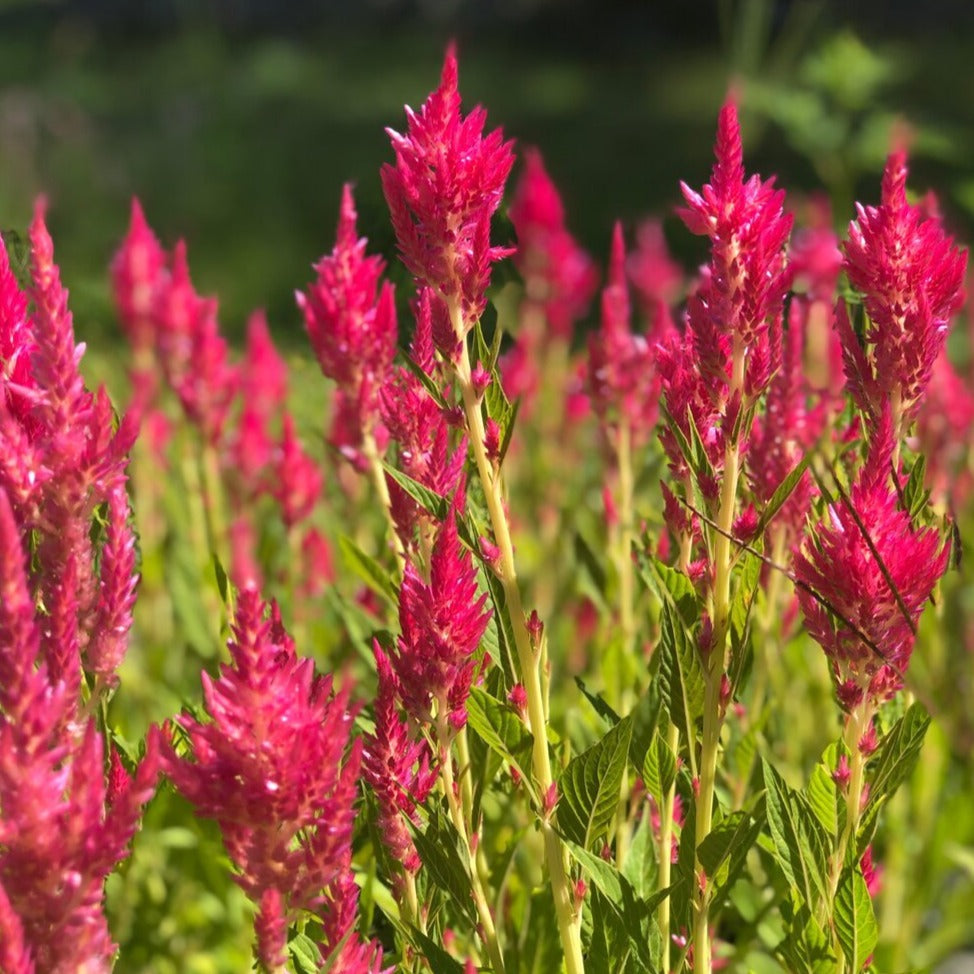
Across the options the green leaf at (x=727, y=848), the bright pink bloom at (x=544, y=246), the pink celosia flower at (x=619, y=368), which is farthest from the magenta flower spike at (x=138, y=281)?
the green leaf at (x=727, y=848)

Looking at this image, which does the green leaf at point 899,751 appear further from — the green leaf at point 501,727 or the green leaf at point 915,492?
the green leaf at point 501,727

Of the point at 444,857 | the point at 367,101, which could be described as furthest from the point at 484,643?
the point at 367,101

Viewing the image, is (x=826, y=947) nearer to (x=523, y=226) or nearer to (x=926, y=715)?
(x=926, y=715)

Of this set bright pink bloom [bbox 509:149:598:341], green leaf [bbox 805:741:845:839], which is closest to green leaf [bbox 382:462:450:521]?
green leaf [bbox 805:741:845:839]

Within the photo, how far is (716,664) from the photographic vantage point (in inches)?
40.4

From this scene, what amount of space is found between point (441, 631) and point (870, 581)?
0.98 ft

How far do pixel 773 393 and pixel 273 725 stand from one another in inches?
31.0

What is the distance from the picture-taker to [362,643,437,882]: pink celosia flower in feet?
3.20

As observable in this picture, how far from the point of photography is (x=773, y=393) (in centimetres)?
140

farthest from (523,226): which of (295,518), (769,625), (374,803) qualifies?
(374,803)

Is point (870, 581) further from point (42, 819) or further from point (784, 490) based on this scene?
point (42, 819)

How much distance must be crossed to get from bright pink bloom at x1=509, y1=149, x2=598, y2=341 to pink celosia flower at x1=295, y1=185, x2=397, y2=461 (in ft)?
3.78

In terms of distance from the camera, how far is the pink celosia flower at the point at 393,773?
0.98 meters

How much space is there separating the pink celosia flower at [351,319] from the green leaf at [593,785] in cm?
40
